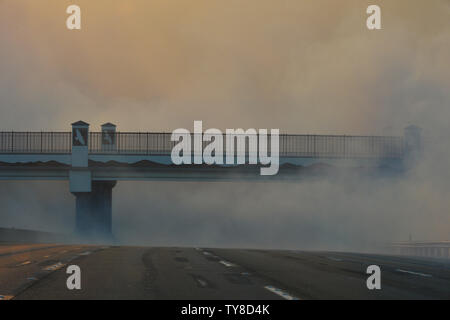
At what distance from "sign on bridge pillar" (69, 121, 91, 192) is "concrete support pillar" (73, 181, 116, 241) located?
806mm

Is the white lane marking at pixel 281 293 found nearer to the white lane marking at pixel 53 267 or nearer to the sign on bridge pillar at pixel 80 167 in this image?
the white lane marking at pixel 53 267

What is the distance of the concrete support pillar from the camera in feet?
159

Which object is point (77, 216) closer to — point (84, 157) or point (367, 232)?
point (84, 157)

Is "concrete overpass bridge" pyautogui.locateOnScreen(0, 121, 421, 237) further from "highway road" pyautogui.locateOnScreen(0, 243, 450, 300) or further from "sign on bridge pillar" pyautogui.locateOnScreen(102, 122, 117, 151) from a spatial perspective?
"highway road" pyautogui.locateOnScreen(0, 243, 450, 300)

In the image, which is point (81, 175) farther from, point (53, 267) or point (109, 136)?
point (53, 267)

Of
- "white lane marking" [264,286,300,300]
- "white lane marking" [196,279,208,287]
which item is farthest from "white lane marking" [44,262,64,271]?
"white lane marking" [264,286,300,300]

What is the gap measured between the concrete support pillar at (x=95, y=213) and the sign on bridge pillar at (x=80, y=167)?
806 millimetres

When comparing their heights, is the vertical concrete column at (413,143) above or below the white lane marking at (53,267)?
above

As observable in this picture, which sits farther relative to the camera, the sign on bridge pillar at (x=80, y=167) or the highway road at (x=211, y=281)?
the sign on bridge pillar at (x=80, y=167)

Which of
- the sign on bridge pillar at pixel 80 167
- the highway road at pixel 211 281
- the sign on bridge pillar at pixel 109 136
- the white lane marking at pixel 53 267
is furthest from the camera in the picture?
the sign on bridge pillar at pixel 109 136

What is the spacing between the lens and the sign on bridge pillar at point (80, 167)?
4738cm

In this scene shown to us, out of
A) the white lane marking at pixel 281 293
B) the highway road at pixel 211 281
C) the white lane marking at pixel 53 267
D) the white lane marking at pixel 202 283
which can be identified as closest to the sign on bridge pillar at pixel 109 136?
the highway road at pixel 211 281
